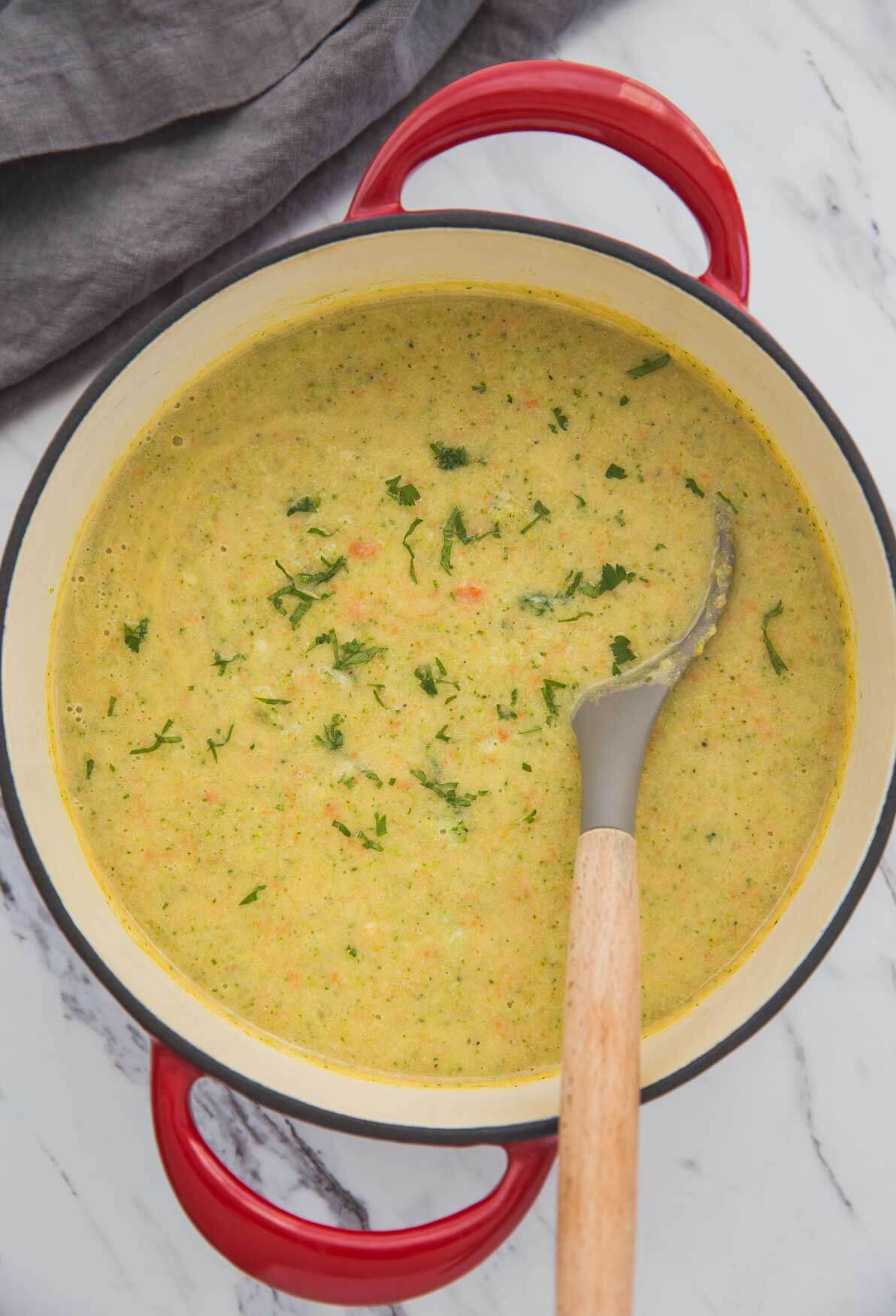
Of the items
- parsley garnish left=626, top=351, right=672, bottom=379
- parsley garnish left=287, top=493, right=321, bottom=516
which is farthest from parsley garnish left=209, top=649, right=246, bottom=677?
parsley garnish left=626, top=351, right=672, bottom=379

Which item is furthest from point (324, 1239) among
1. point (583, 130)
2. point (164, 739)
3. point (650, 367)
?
point (583, 130)

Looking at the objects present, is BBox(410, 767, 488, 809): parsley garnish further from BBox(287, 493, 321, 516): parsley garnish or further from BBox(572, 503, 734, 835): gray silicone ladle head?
BBox(287, 493, 321, 516): parsley garnish

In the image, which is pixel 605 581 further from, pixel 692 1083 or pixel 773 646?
pixel 692 1083

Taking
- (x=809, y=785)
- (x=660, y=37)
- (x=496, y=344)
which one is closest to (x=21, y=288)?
(x=496, y=344)

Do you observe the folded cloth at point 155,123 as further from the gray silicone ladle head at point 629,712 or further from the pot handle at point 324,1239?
the pot handle at point 324,1239

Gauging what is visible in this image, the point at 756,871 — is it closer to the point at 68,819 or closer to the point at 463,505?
the point at 463,505

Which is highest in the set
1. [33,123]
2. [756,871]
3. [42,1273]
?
[33,123]
